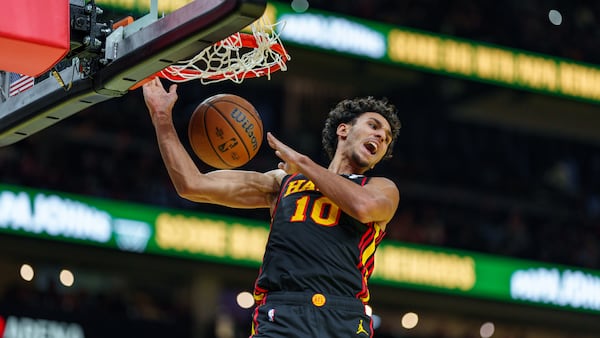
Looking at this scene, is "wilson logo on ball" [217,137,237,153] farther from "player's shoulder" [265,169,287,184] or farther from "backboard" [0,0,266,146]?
"backboard" [0,0,266,146]

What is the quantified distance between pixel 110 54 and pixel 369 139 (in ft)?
3.93

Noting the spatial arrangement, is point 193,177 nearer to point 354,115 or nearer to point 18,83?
point 354,115

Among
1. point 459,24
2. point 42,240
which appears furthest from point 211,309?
point 459,24

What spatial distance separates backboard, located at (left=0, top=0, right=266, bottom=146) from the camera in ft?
13.9

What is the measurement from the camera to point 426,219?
15602 millimetres

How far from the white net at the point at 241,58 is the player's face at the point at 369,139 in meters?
0.45

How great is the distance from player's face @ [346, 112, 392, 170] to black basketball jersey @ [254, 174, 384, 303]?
0.14 metres

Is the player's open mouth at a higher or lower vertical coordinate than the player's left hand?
higher

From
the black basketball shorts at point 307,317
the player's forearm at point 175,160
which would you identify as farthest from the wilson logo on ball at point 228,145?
the black basketball shorts at point 307,317

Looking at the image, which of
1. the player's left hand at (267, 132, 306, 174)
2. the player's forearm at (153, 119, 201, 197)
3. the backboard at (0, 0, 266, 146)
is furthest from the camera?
the player's forearm at (153, 119, 201, 197)

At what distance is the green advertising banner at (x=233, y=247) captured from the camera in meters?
12.1

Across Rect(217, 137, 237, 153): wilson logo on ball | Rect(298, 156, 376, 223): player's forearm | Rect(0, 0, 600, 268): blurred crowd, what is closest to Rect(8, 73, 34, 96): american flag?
Rect(217, 137, 237, 153): wilson logo on ball

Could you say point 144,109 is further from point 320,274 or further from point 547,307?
point 320,274

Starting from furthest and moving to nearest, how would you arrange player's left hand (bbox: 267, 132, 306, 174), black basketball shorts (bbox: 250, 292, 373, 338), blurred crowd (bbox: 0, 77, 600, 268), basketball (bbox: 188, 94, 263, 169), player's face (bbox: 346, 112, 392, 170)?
1. blurred crowd (bbox: 0, 77, 600, 268)
2. basketball (bbox: 188, 94, 263, 169)
3. player's face (bbox: 346, 112, 392, 170)
4. player's left hand (bbox: 267, 132, 306, 174)
5. black basketball shorts (bbox: 250, 292, 373, 338)
